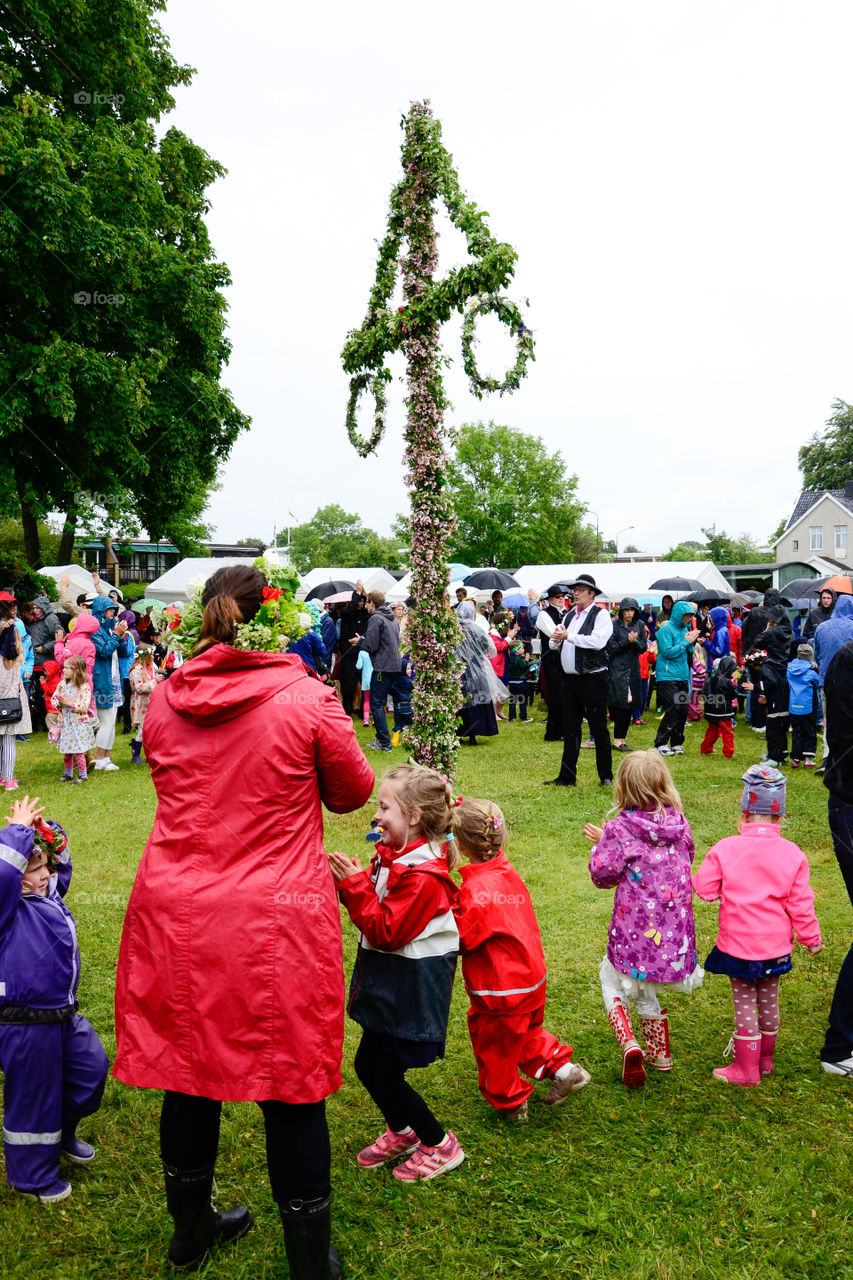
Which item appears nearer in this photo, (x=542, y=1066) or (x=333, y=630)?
(x=542, y=1066)

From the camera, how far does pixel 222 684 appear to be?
2322 mm

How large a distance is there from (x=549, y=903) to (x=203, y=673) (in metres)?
4.21

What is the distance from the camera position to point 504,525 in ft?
197

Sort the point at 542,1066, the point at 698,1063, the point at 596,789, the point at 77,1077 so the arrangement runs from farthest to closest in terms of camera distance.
Answer: the point at 596,789 < the point at 698,1063 < the point at 542,1066 < the point at 77,1077

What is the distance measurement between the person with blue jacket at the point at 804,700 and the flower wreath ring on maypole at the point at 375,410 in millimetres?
5924

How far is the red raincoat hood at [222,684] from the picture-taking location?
7.52ft

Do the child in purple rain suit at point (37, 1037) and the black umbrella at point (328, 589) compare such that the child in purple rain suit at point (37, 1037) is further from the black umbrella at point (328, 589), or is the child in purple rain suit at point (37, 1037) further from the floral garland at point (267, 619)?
the black umbrella at point (328, 589)

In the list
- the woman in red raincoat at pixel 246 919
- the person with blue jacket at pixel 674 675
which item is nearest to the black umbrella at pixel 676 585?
the person with blue jacket at pixel 674 675

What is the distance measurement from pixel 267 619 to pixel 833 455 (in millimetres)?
68803

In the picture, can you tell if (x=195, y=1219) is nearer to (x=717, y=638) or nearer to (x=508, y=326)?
(x=508, y=326)

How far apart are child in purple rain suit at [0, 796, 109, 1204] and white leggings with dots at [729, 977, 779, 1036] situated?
8.35 ft

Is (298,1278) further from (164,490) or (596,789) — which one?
(164,490)

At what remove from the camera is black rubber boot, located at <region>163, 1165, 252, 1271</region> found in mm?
2525

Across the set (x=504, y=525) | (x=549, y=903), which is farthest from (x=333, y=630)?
(x=504, y=525)
